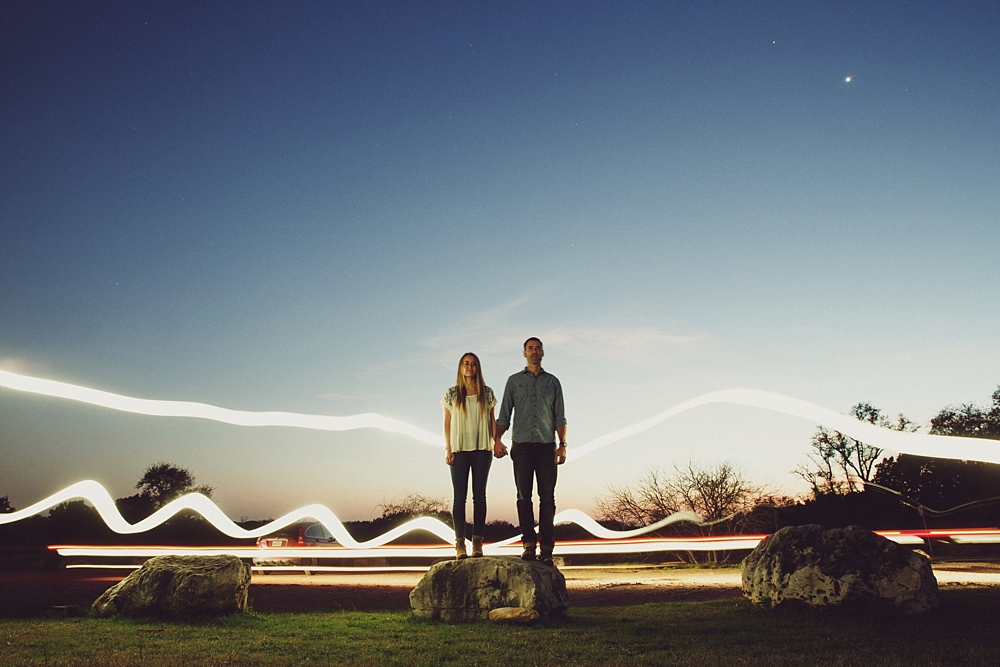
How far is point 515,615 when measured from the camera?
6488 mm

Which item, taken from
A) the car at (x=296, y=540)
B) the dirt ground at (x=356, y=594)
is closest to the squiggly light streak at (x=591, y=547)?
the car at (x=296, y=540)

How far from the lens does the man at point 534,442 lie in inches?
304

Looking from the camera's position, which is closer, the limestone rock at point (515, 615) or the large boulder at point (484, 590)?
the limestone rock at point (515, 615)

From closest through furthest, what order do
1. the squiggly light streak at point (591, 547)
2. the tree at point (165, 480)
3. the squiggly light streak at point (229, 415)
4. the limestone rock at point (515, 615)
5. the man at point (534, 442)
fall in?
the limestone rock at point (515, 615) → the man at point (534, 442) → the squiggly light streak at point (229, 415) → the squiggly light streak at point (591, 547) → the tree at point (165, 480)

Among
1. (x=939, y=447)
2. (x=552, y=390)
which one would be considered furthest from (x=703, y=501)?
(x=552, y=390)

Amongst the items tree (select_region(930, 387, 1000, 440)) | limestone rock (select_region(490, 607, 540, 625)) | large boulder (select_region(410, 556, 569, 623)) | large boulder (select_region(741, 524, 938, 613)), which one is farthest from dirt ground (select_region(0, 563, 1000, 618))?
tree (select_region(930, 387, 1000, 440))

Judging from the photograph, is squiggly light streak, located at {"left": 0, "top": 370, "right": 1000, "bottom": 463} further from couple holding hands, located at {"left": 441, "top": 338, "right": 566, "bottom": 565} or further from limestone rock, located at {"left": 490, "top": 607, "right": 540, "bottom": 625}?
limestone rock, located at {"left": 490, "top": 607, "right": 540, "bottom": 625}

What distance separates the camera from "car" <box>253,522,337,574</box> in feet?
72.0

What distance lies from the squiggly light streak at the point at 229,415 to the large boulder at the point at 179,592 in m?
4.61

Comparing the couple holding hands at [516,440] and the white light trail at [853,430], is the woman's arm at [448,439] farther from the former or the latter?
the white light trail at [853,430]

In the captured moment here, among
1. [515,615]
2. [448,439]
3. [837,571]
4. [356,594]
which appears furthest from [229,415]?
[837,571]

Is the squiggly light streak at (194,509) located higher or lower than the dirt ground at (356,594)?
higher

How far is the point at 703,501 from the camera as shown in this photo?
25859mm

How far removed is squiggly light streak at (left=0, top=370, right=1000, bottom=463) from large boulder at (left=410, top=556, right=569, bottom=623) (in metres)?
4.73
